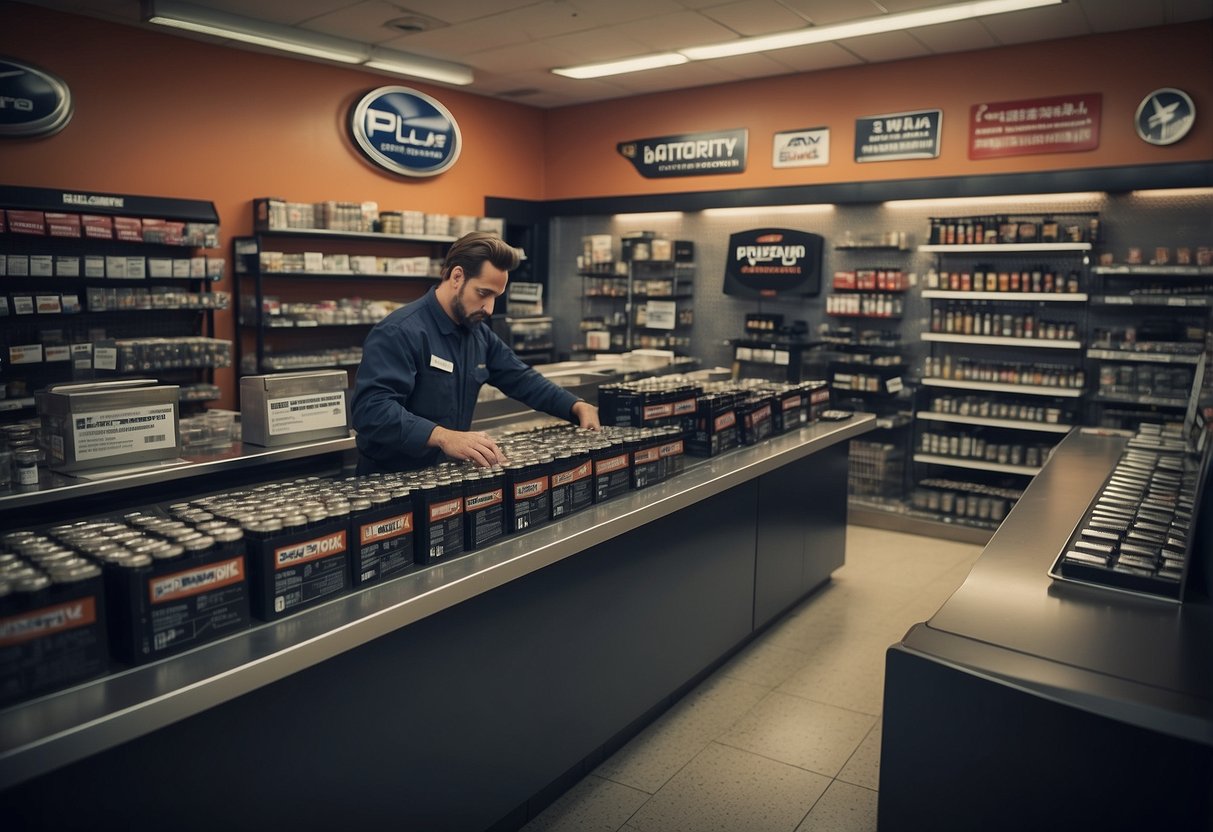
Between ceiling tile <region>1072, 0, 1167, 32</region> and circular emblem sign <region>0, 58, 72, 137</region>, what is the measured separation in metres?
6.55

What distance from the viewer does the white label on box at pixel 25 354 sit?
5.41 m

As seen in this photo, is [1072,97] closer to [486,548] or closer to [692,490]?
[692,490]

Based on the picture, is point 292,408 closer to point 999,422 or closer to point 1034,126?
point 999,422

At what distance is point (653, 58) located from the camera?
23.3 feet

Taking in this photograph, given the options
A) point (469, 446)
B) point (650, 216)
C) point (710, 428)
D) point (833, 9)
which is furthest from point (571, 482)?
point (650, 216)

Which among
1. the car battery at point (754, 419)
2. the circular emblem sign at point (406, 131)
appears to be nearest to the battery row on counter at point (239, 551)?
the car battery at point (754, 419)

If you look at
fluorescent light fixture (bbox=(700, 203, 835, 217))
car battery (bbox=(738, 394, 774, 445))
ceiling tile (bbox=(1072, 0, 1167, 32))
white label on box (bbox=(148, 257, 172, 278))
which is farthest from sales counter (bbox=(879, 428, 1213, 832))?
fluorescent light fixture (bbox=(700, 203, 835, 217))

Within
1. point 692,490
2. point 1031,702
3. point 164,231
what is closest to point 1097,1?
point 692,490

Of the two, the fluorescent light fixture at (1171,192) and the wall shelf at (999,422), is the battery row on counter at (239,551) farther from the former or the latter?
the fluorescent light fixture at (1171,192)

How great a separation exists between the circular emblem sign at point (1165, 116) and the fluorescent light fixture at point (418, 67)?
5.12 meters

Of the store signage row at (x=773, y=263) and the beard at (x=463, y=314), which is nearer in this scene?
the beard at (x=463, y=314)

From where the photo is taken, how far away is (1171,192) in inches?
238

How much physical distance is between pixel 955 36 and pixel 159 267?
19.1ft

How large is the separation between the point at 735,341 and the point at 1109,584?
5409 millimetres
